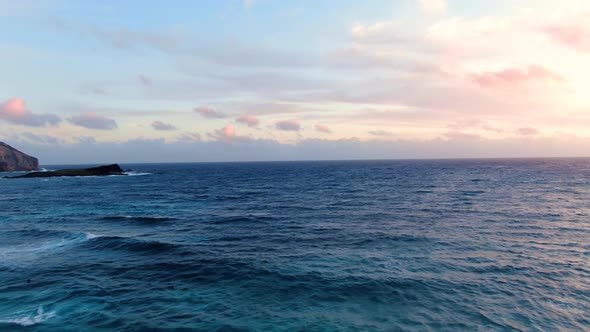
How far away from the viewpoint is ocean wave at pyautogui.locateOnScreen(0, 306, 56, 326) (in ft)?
62.9

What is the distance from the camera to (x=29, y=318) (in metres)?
19.8

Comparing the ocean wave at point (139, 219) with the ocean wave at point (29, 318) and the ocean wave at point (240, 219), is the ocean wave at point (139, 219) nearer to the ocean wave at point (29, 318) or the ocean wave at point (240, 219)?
the ocean wave at point (240, 219)

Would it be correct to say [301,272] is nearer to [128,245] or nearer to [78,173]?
[128,245]

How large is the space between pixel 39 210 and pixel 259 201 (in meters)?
39.2

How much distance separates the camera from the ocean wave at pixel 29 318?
62.9ft

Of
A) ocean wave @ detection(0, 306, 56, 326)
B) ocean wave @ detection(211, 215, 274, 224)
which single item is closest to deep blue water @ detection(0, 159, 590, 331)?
ocean wave @ detection(0, 306, 56, 326)

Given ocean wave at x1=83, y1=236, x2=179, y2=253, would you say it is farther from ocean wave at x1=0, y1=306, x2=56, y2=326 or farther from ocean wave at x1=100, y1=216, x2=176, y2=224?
ocean wave at x1=0, y1=306, x2=56, y2=326

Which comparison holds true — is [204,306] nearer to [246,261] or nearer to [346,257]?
[246,261]

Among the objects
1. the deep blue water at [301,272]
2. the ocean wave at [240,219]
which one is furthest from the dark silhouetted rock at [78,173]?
the ocean wave at [240,219]

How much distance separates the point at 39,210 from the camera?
60.2 meters

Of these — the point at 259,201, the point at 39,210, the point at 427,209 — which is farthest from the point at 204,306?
the point at 39,210

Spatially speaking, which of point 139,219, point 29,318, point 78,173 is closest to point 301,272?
point 29,318

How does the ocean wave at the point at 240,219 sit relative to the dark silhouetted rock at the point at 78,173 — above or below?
below

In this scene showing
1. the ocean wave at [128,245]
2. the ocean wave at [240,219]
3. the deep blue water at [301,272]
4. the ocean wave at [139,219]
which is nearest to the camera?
the deep blue water at [301,272]
